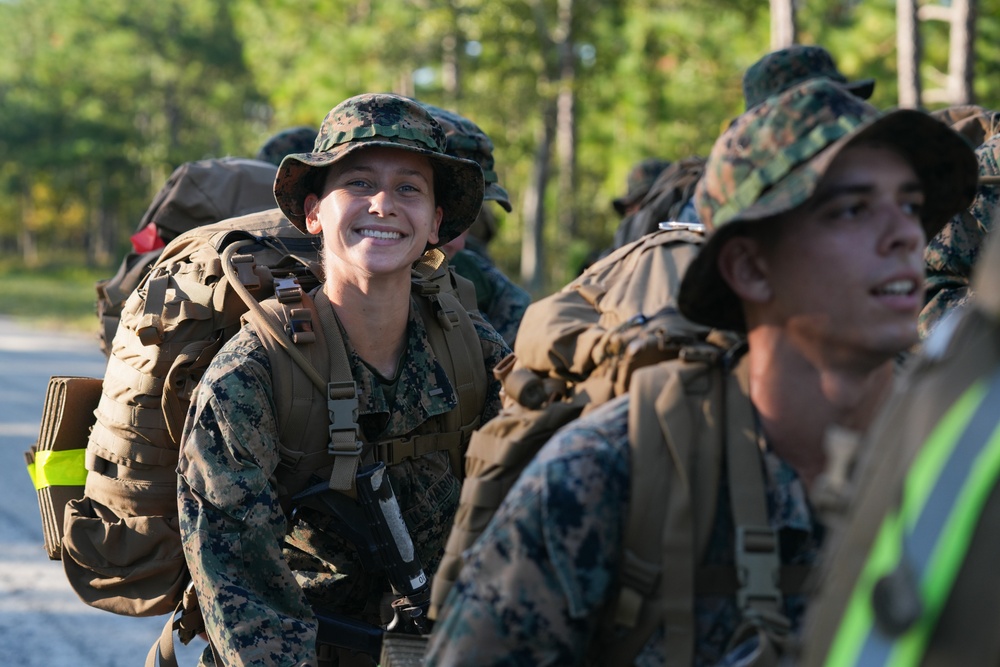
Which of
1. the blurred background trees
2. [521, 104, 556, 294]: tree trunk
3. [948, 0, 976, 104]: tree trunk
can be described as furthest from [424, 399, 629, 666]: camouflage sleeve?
[521, 104, 556, 294]: tree trunk

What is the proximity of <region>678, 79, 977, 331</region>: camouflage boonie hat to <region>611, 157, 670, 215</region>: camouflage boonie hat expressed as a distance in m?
5.68

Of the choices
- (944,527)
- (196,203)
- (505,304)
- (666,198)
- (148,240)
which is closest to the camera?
(944,527)

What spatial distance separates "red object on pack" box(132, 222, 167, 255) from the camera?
4859 mm

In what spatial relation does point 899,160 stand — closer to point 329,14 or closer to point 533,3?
point 533,3

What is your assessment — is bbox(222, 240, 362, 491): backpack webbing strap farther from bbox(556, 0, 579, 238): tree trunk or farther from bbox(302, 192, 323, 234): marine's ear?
bbox(556, 0, 579, 238): tree trunk

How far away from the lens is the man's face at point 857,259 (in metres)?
1.84

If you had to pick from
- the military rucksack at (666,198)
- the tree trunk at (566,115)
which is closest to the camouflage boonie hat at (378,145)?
the military rucksack at (666,198)

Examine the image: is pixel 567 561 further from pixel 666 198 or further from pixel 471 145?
pixel 666 198

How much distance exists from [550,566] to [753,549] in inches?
12.2

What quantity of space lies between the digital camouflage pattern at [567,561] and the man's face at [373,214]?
1467mm

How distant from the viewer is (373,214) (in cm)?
329

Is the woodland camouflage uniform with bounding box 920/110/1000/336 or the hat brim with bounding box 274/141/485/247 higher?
the hat brim with bounding box 274/141/485/247

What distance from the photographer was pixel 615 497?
1887 millimetres

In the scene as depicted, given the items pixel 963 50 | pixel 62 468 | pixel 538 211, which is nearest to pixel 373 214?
pixel 62 468
